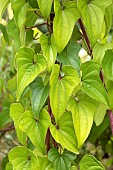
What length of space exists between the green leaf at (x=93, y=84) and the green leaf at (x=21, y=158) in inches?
6.7

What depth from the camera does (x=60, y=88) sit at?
0.71m

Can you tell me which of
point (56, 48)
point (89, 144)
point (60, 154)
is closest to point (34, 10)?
point (56, 48)

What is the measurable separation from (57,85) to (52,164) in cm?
18

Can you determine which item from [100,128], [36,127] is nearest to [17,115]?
[36,127]

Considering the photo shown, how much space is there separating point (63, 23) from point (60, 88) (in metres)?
0.12

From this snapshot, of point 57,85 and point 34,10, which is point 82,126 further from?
point 34,10

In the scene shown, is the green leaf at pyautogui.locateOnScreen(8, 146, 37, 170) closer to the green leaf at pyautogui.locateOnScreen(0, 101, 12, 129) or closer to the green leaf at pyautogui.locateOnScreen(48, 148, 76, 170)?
the green leaf at pyautogui.locateOnScreen(48, 148, 76, 170)

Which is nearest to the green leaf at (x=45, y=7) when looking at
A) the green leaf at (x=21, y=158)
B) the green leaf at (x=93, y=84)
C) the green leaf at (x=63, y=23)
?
the green leaf at (x=63, y=23)

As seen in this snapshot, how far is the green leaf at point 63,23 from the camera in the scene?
0.72 m

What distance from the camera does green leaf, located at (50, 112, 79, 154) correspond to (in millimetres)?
747

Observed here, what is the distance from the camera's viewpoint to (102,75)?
32.5 inches

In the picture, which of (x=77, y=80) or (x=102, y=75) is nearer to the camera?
(x=77, y=80)

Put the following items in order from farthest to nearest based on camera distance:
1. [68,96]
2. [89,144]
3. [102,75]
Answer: [89,144], [102,75], [68,96]

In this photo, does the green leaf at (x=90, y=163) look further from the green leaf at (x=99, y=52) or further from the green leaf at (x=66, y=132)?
the green leaf at (x=99, y=52)
